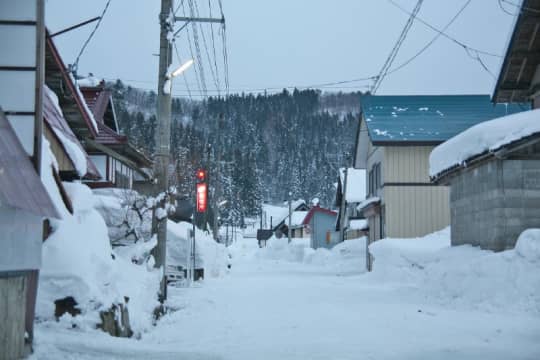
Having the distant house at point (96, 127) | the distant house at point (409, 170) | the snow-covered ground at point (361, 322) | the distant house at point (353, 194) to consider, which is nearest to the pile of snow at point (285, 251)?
the distant house at point (353, 194)

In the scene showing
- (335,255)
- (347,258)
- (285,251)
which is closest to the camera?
(347,258)

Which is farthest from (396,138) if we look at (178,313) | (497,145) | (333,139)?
(333,139)

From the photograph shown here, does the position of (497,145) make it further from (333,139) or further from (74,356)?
(333,139)

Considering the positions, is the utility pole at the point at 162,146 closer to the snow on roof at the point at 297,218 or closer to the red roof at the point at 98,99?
the red roof at the point at 98,99

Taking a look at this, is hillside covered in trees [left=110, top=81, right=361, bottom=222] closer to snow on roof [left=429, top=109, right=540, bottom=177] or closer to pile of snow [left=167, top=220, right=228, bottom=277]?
pile of snow [left=167, top=220, right=228, bottom=277]

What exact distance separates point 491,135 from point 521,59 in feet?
11.6

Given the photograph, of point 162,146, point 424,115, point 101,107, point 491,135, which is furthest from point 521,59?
point 101,107

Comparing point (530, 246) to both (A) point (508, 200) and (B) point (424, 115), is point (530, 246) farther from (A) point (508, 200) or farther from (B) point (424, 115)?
(B) point (424, 115)

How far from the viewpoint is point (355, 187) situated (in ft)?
156

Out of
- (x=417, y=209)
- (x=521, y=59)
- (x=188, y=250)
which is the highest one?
(x=521, y=59)

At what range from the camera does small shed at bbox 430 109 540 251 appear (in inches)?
512

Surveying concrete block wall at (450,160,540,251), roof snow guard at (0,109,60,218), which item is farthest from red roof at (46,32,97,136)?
concrete block wall at (450,160,540,251)

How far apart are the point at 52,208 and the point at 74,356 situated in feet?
5.92

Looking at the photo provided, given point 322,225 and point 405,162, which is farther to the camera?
point 322,225
